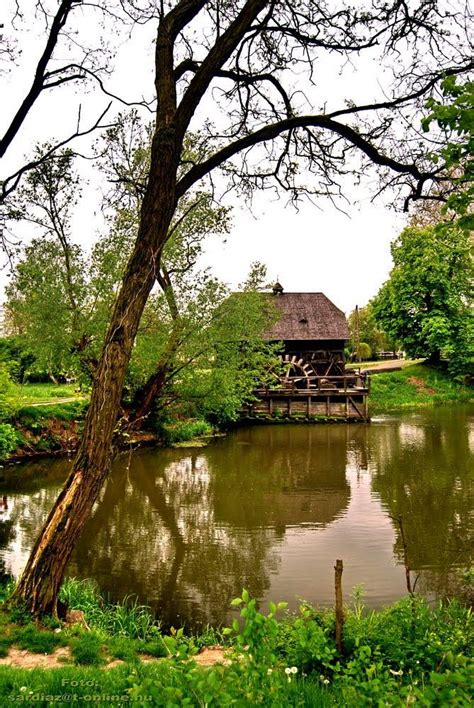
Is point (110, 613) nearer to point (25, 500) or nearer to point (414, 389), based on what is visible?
point (25, 500)

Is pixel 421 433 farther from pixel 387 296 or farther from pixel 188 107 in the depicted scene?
pixel 188 107

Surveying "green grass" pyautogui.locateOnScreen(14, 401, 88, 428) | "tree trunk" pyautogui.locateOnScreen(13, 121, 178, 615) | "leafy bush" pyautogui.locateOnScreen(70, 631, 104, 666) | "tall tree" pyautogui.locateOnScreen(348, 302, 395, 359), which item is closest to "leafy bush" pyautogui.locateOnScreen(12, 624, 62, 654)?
"leafy bush" pyautogui.locateOnScreen(70, 631, 104, 666)

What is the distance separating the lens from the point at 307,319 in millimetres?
30328

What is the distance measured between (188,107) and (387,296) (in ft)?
102

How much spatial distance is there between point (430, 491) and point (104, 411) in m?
9.84

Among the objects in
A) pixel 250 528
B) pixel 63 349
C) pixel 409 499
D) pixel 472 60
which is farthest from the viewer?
pixel 63 349

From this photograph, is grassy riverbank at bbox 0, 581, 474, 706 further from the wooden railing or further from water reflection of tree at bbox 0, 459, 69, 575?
the wooden railing

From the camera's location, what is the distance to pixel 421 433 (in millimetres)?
21109

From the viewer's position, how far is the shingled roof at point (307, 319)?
97.4ft

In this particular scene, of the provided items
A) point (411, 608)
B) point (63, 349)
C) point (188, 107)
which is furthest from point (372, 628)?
point (63, 349)

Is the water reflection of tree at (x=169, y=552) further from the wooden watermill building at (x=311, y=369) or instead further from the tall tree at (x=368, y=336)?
the tall tree at (x=368, y=336)

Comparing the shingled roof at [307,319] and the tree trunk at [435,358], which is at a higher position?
the shingled roof at [307,319]

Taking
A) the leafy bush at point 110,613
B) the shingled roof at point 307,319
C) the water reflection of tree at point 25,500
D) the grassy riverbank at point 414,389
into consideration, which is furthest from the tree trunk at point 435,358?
the leafy bush at point 110,613

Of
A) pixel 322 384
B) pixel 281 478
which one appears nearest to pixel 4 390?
pixel 281 478
